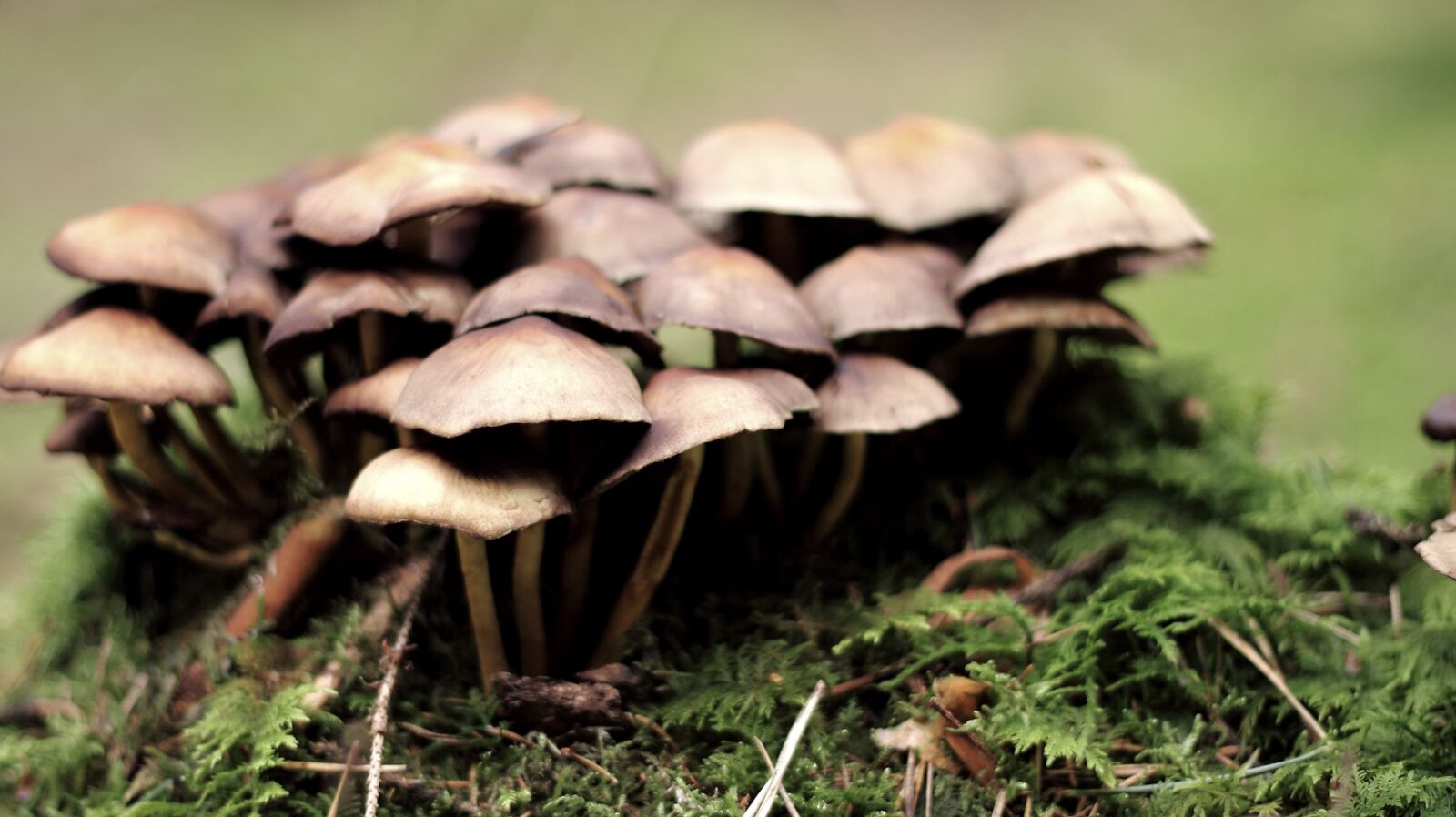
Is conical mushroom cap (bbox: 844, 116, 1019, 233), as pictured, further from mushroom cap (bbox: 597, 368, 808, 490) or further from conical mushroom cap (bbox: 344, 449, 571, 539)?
conical mushroom cap (bbox: 344, 449, 571, 539)

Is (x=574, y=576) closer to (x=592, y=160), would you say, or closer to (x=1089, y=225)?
(x=592, y=160)

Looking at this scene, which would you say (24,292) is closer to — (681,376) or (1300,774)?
(681,376)

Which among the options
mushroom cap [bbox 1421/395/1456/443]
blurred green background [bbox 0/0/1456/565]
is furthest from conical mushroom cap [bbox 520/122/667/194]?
blurred green background [bbox 0/0/1456/565]

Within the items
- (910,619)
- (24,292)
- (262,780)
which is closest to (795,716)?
(910,619)

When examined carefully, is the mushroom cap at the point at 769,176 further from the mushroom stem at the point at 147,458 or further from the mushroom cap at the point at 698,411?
the mushroom stem at the point at 147,458

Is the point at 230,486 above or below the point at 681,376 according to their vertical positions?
below

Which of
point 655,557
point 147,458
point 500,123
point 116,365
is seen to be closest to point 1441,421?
point 655,557
